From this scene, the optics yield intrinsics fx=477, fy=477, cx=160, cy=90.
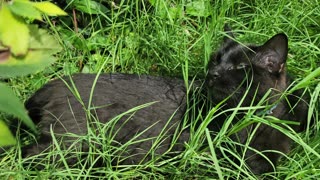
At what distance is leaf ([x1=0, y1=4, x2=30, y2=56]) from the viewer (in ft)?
2.11

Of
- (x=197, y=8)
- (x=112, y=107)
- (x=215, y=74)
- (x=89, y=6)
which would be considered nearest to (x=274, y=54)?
(x=215, y=74)

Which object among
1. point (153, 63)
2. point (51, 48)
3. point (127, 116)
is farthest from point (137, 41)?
point (51, 48)

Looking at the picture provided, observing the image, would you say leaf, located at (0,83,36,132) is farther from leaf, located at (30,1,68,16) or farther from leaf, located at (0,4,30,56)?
leaf, located at (30,1,68,16)

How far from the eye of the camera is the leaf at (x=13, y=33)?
64 centimetres

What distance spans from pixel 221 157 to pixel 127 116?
500 millimetres

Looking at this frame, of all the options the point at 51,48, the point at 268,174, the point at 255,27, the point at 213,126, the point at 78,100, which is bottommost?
the point at 268,174

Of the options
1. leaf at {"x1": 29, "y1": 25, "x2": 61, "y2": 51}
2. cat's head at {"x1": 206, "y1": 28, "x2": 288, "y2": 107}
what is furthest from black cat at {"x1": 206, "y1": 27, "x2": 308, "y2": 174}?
leaf at {"x1": 29, "y1": 25, "x2": 61, "y2": 51}

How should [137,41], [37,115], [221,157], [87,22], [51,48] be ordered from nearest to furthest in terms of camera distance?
[51,48] → [221,157] → [37,115] → [137,41] → [87,22]

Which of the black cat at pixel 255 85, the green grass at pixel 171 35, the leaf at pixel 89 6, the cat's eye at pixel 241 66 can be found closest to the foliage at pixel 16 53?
the black cat at pixel 255 85

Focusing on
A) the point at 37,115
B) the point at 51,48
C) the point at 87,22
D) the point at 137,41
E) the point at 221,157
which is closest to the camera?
the point at 51,48

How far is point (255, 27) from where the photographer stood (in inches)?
116

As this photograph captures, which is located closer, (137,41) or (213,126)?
(213,126)

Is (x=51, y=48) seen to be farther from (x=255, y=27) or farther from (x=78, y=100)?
(x=255, y=27)

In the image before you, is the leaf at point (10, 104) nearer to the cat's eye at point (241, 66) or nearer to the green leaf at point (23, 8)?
the green leaf at point (23, 8)
